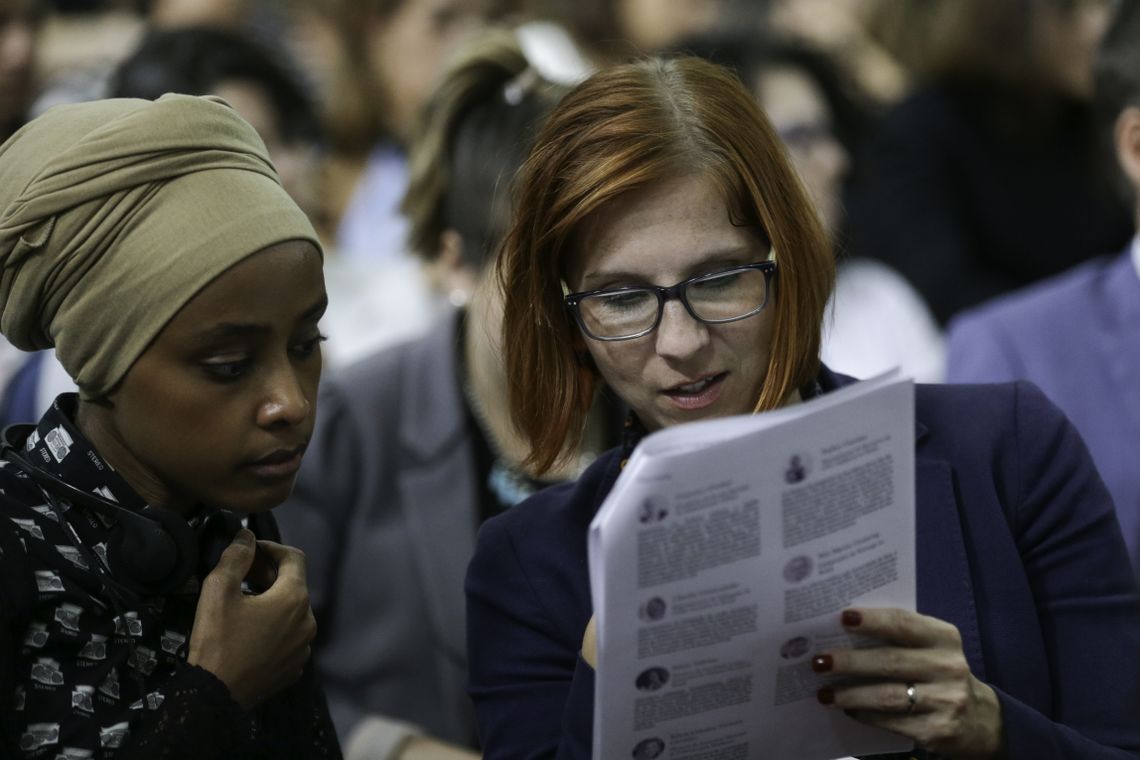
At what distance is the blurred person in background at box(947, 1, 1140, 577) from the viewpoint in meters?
3.25

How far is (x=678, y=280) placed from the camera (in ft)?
7.10

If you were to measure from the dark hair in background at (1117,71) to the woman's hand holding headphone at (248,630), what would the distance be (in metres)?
2.25

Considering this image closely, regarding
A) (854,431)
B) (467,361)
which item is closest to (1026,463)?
(854,431)

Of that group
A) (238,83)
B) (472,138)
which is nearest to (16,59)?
(238,83)

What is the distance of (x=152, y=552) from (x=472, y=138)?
199 cm

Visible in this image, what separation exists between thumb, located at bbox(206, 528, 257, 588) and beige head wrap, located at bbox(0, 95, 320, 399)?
26cm

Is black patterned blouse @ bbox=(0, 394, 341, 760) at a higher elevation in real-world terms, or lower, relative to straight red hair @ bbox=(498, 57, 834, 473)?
lower

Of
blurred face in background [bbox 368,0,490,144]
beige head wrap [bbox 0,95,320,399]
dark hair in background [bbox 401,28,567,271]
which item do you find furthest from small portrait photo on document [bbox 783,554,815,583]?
blurred face in background [bbox 368,0,490,144]

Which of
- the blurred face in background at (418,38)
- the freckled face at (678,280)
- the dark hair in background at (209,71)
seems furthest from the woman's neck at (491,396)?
the blurred face in background at (418,38)

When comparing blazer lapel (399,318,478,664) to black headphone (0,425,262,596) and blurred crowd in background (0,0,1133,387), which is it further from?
black headphone (0,425,262,596)

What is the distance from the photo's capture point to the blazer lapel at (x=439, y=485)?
332 centimetres

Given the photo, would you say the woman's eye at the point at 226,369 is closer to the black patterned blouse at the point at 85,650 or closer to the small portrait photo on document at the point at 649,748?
the black patterned blouse at the point at 85,650

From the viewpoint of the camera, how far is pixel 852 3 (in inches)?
286

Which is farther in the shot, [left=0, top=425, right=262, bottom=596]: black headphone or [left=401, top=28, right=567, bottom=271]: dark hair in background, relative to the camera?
[left=401, top=28, right=567, bottom=271]: dark hair in background
